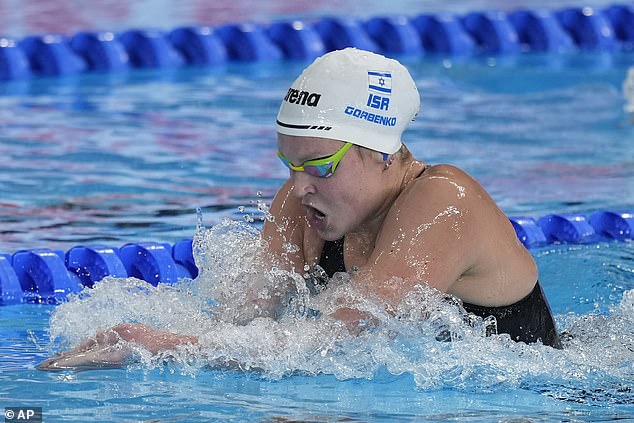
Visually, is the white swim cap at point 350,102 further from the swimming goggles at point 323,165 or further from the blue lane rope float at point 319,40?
the blue lane rope float at point 319,40

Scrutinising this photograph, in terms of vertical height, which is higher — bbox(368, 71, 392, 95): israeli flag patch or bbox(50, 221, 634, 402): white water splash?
bbox(368, 71, 392, 95): israeli flag patch

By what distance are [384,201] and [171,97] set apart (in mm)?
4913

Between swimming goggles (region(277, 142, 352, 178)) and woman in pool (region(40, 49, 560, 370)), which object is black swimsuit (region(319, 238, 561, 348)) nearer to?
woman in pool (region(40, 49, 560, 370))

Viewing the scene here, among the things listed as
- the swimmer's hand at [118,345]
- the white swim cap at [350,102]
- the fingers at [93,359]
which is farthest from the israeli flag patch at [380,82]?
the fingers at [93,359]

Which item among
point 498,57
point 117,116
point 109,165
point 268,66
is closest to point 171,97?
point 117,116

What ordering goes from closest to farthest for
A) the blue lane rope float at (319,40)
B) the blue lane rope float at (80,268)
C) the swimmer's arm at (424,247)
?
the swimmer's arm at (424,247), the blue lane rope float at (80,268), the blue lane rope float at (319,40)

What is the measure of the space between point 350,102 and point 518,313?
2.21ft

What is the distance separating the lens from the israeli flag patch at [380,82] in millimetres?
2805

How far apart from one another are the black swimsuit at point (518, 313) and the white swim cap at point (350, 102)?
0.36m

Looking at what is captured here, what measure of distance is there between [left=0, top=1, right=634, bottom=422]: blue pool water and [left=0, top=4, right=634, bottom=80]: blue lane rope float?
0.18 meters

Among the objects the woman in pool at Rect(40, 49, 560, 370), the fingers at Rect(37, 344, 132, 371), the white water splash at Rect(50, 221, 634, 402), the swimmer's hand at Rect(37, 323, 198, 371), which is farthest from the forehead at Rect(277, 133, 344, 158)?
the fingers at Rect(37, 344, 132, 371)

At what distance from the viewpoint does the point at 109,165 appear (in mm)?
5863

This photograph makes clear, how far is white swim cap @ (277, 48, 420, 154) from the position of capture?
9.09 ft

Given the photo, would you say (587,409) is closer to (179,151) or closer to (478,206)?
(478,206)
